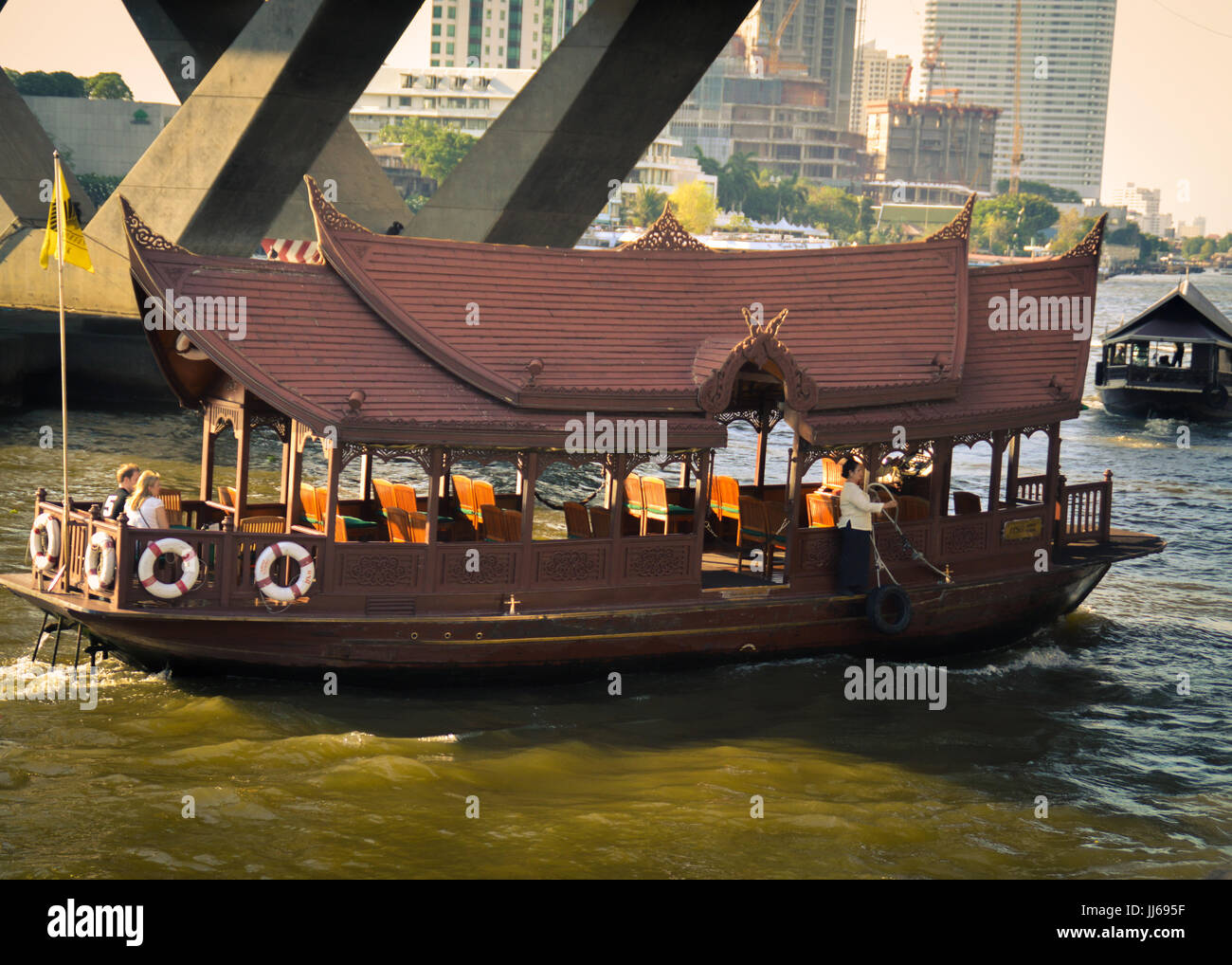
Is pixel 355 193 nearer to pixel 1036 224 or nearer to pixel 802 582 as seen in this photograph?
pixel 802 582

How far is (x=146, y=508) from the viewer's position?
13.4 meters

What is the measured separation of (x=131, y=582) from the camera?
12797mm

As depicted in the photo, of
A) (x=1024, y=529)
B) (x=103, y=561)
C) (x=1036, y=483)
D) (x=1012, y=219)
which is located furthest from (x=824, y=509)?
(x=1012, y=219)

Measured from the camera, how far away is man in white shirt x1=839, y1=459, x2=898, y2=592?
15273 mm

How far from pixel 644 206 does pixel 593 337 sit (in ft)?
471

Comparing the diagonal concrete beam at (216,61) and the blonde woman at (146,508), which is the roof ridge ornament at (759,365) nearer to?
the blonde woman at (146,508)

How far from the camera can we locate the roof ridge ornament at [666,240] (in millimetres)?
16125

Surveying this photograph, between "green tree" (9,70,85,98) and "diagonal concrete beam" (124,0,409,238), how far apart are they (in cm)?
6345

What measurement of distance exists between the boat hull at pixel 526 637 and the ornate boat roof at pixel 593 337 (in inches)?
71.0

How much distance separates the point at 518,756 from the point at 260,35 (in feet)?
64.2

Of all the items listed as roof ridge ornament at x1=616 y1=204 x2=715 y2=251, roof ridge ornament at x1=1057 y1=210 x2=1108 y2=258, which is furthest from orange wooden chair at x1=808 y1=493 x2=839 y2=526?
roof ridge ornament at x1=1057 y1=210 x2=1108 y2=258

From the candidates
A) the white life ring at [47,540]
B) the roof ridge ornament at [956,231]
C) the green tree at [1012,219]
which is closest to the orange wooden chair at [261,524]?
the white life ring at [47,540]

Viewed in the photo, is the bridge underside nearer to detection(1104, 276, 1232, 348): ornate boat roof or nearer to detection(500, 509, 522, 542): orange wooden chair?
detection(500, 509, 522, 542): orange wooden chair
